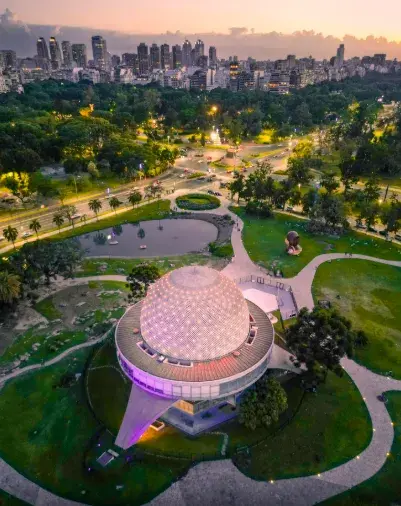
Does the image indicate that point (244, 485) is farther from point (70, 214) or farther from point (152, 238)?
point (70, 214)

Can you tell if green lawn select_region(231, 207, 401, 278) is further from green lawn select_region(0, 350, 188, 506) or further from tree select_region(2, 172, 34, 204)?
tree select_region(2, 172, 34, 204)

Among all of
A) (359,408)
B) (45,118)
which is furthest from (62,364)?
(45,118)

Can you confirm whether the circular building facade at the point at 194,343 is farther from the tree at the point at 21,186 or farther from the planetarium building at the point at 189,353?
the tree at the point at 21,186

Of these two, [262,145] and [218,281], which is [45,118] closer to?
[262,145]

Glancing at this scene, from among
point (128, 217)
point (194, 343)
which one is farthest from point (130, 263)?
point (194, 343)

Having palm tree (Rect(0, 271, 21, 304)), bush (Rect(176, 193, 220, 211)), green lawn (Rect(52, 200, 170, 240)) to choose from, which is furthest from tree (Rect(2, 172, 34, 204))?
palm tree (Rect(0, 271, 21, 304))
